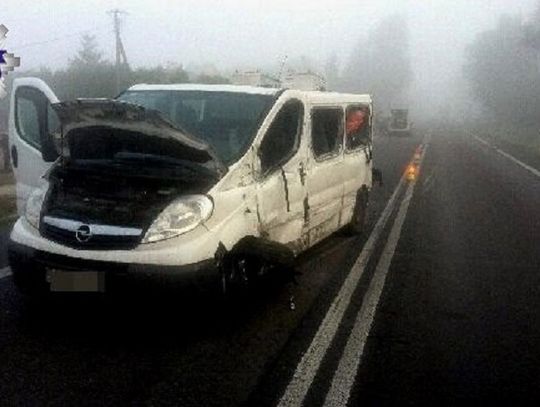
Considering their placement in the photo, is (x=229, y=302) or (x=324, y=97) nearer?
(x=229, y=302)

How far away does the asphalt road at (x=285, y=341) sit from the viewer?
3.78 metres

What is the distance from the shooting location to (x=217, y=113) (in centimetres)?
569

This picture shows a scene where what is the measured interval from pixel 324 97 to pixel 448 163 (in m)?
17.2

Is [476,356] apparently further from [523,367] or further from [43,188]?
[43,188]

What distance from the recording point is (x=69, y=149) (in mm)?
5176

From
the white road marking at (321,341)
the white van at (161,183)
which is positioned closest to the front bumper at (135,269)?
the white van at (161,183)

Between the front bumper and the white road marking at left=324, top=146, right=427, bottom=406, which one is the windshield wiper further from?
the white road marking at left=324, top=146, right=427, bottom=406

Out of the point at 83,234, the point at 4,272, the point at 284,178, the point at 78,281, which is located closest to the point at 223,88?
the point at 284,178

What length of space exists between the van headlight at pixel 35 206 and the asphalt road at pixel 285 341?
72 cm

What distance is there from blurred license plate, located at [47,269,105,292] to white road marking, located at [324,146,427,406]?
68.3 inches

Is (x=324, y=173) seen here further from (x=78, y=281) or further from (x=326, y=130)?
(x=78, y=281)

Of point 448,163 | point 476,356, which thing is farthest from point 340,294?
point 448,163

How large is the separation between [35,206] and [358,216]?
4949 mm

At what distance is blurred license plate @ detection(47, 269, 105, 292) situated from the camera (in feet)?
14.3
